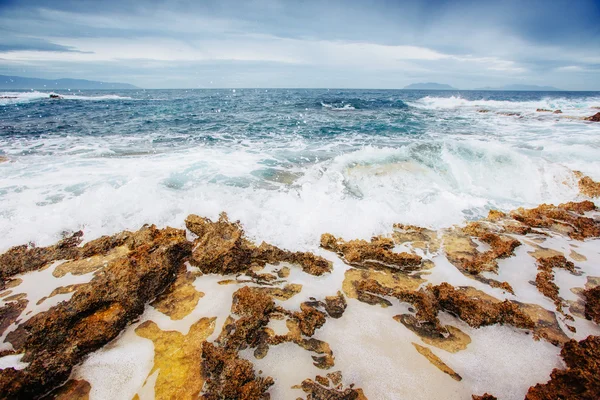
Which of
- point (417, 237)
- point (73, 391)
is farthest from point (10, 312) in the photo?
point (417, 237)

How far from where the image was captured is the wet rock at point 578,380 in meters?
2.10

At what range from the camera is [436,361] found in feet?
8.86

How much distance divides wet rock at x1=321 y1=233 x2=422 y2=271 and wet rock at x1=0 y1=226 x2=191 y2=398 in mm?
2485

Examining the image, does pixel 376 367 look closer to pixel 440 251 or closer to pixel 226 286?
pixel 226 286

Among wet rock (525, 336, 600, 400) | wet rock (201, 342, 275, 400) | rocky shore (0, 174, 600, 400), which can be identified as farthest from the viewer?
rocky shore (0, 174, 600, 400)

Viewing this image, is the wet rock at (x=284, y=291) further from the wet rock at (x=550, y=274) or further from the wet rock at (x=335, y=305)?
the wet rock at (x=550, y=274)

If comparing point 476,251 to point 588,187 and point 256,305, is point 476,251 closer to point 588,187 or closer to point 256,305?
point 256,305

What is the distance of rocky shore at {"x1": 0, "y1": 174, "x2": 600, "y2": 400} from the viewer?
2436 mm

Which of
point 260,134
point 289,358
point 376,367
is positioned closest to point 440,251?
point 376,367

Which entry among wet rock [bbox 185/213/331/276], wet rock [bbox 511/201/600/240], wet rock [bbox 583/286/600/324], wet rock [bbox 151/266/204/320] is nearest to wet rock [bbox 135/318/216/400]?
wet rock [bbox 151/266/204/320]

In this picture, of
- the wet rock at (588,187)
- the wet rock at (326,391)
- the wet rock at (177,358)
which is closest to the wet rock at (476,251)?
the wet rock at (326,391)

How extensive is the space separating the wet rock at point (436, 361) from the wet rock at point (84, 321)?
10.3 ft

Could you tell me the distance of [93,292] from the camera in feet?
10.0

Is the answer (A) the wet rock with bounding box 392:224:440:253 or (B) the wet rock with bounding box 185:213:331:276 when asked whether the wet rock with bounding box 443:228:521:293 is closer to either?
(A) the wet rock with bounding box 392:224:440:253
